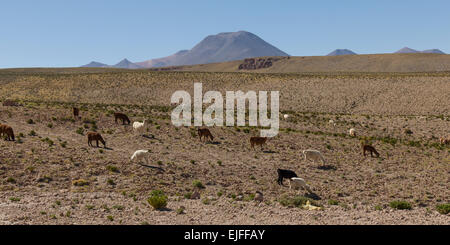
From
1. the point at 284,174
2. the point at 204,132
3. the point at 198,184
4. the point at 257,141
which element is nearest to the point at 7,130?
the point at 204,132

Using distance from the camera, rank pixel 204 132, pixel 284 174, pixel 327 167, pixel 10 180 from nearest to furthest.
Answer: pixel 10 180, pixel 284 174, pixel 327 167, pixel 204 132

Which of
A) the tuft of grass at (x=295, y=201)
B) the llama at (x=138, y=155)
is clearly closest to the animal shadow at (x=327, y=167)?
the tuft of grass at (x=295, y=201)

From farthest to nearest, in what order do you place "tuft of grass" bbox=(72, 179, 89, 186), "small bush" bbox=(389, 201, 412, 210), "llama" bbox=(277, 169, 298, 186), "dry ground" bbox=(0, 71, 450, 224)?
"llama" bbox=(277, 169, 298, 186) → "tuft of grass" bbox=(72, 179, 89, 186) → "small bush" bbox=(389, 201, 412, 210) → "dry ground" bbox=(0, 71, 450, 224)

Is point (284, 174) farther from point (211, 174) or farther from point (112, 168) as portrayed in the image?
point (112, 168)

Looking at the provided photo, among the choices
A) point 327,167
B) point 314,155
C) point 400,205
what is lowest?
point 327,167

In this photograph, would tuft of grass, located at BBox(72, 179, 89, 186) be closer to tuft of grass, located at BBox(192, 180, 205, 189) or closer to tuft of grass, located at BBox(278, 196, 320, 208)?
tuft of grass, located at BBox(192, 180, 205, 189)

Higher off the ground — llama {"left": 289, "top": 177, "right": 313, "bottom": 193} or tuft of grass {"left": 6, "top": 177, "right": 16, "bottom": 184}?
tuft of grass {"left": 6, "top": 177, "right": 16, "bottom": 184}

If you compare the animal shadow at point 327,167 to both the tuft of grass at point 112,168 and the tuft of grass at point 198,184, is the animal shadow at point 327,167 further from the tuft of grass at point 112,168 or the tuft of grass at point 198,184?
the tuft of grass at point 112,168

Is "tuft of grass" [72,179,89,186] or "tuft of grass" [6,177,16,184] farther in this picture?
"tuft of grass" [72,179,89,186]

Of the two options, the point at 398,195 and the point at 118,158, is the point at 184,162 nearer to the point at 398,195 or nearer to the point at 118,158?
the point at 118,158

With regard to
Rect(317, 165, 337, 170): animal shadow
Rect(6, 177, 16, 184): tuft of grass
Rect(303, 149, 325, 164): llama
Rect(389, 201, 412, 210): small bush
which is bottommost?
Rect(317, 165, 337, 170): animal shadow

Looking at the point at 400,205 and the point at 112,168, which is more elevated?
the point at 112,168

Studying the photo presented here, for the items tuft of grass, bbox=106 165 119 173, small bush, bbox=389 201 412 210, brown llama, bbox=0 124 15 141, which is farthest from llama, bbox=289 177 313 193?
brown llama, bbox=0 124 15 141
